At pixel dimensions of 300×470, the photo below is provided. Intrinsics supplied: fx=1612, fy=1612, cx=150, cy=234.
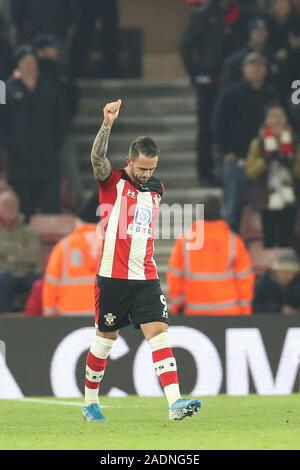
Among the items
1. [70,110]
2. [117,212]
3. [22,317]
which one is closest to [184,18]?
[70,110]

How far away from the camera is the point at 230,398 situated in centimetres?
1337

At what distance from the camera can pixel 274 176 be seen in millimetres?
17047

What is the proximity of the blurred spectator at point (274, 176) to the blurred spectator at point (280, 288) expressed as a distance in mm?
1306

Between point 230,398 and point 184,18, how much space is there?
9.07 metres

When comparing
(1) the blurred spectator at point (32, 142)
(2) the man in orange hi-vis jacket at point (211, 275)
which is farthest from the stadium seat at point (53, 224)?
(2) the man in orange hi-vis jacket at point (211, 275)

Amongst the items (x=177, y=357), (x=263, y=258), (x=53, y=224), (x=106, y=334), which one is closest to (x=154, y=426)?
(x=106, y=334)

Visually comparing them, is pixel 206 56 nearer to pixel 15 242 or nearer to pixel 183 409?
pixel 15 242

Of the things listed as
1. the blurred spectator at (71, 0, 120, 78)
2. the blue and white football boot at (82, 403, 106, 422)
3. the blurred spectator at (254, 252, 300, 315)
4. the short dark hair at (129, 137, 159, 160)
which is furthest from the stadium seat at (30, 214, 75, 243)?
the short dark hair at (129, 137, 159, 160)

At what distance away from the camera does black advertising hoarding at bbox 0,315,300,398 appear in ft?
46.3

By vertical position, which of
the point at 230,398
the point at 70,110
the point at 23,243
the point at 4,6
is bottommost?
the point at 230,398

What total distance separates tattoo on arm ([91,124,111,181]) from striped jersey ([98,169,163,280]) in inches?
5.0

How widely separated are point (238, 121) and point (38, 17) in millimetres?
2603

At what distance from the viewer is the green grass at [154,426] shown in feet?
30.9
